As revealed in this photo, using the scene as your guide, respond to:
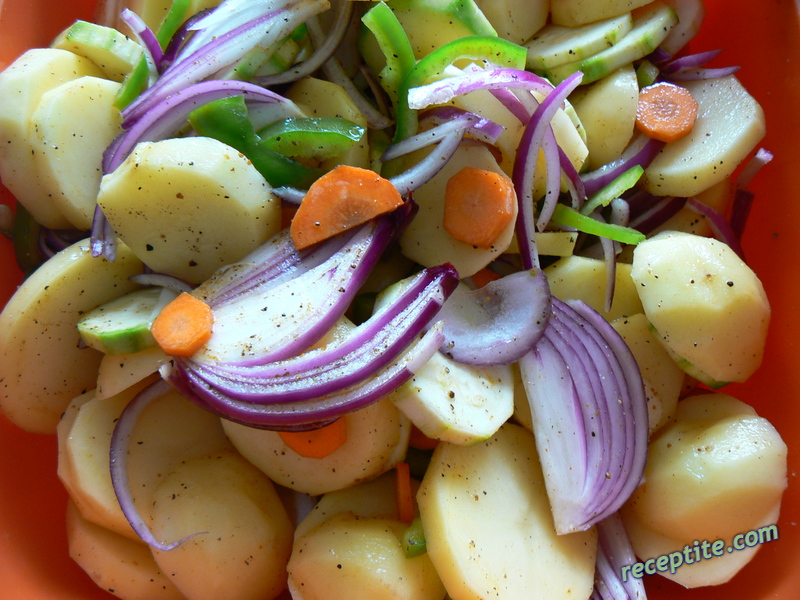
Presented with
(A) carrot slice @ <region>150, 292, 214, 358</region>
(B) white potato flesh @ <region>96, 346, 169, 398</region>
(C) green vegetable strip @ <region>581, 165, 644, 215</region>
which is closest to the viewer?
(A) carrot slice @ <region>150, 292, 214, 358</region>

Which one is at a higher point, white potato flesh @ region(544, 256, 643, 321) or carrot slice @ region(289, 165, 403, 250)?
carrot slice @ region(289, 165, 403, 250)

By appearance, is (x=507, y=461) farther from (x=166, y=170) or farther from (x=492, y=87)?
(x=166, y=170)

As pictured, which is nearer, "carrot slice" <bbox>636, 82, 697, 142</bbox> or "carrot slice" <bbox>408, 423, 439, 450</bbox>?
"carrot slice" <bbox>408, 423, 439, 450</bbox>

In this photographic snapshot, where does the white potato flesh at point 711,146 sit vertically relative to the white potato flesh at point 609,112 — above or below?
below

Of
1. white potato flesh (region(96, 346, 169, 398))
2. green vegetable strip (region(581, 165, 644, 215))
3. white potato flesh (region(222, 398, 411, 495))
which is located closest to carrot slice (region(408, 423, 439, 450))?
white potato flesh (region(222, 398, 411, 495))

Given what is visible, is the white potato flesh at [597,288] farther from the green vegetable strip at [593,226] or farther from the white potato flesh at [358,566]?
the white potato flesh at [358,566]

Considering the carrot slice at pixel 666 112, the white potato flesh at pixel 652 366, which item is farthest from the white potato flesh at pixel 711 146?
the white potato flesh at pixel 652 366

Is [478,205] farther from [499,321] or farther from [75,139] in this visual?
[75,139]

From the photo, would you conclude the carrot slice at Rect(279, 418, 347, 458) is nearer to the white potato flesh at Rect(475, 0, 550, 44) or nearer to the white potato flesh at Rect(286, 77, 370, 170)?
the white potato flesh at Rect(286, 77, 370, 170)
